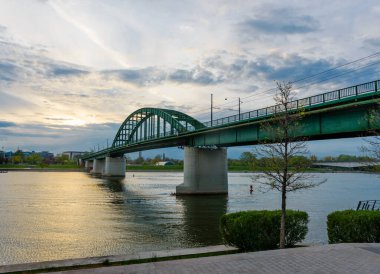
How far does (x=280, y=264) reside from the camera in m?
11.3

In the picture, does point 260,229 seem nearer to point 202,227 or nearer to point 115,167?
point 202,227

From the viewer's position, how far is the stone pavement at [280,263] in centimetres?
1064

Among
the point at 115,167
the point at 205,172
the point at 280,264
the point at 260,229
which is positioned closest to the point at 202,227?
the point at 260,229

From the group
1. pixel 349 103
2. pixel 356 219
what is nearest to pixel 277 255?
pixel 356 219

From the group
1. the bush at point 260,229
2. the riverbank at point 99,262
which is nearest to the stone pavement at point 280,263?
the riverbank at point 99,262

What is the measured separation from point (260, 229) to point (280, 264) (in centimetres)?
384

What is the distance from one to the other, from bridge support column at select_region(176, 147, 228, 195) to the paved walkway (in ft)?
160

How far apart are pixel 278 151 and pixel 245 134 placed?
32662 millimetres

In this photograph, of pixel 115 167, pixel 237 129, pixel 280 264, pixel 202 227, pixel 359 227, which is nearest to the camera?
pixel 280 264

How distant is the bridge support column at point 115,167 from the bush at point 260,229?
420 feet

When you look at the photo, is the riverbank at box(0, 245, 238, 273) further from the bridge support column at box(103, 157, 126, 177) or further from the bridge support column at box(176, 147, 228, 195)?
the bridge support column at box(103, 157, 126, 177)

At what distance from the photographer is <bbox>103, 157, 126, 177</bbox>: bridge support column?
140m

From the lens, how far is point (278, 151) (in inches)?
692

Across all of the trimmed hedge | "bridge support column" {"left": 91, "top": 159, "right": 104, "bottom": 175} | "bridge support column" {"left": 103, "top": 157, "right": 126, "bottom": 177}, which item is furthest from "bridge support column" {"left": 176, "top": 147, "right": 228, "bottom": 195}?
"bridge support column" {"left": 91, "top": 159, "right": 104, "bottom": 175}
